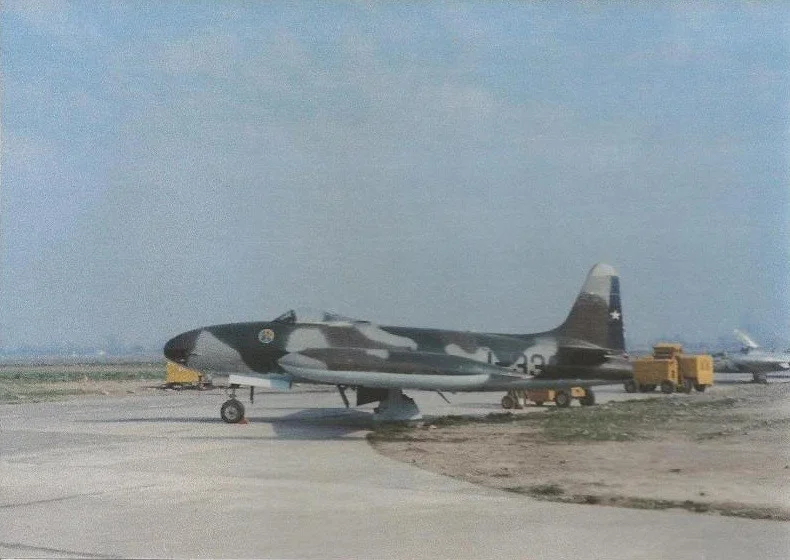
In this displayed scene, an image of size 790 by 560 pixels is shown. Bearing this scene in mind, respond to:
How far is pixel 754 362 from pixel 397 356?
4388cm

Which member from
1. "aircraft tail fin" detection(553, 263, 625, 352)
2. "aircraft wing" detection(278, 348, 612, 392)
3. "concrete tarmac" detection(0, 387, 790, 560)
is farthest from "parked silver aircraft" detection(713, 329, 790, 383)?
"concrete tarmac" detection(0, 387, 790, 560)

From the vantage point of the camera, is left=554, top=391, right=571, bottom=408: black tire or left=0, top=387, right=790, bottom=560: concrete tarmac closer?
left=0, top=387, right=790, bottom=560: concrete tarmac

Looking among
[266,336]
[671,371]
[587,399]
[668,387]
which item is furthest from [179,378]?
[266,336]

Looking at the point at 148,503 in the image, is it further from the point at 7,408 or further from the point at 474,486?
the point at 7,408

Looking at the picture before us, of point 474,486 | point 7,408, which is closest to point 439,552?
point 474,486

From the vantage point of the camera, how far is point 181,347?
24.9 meters

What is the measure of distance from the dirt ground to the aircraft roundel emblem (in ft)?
14.4

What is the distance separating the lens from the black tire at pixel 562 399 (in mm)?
33062

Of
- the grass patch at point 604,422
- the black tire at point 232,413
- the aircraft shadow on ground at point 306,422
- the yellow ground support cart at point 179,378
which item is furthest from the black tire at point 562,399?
the yellow ground support cart at point 179,378

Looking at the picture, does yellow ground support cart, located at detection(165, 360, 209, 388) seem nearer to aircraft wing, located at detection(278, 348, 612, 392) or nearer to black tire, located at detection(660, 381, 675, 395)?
black tire, located at detection(660, 381, 675, 395)

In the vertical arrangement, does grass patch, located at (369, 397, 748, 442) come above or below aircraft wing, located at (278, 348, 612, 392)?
below

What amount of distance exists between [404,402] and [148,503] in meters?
13.1

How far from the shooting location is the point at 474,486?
44.1ft

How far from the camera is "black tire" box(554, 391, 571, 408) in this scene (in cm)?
3306
